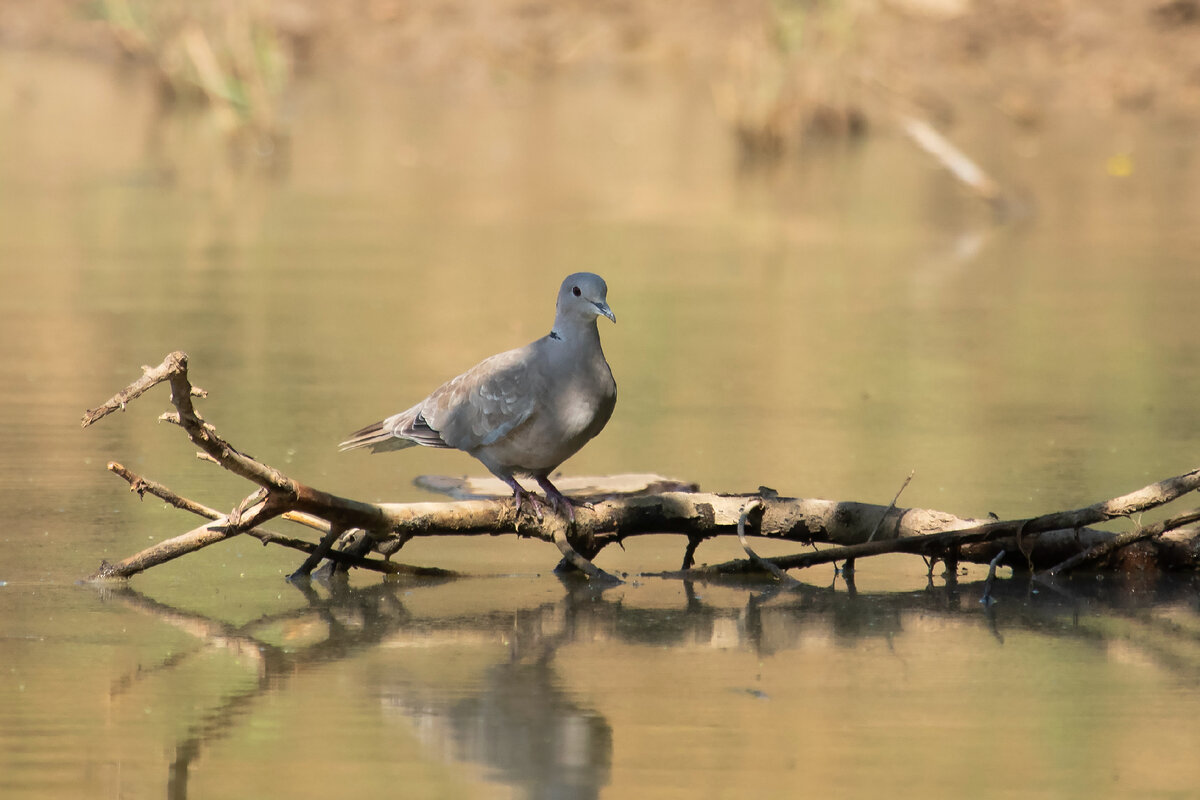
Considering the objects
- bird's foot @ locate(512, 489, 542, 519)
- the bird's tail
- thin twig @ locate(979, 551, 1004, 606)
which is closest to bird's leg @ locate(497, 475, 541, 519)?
bird's foot @ locate(512, 489, 542, 519)

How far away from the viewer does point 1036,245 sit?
12.5 metres

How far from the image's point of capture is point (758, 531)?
495cm

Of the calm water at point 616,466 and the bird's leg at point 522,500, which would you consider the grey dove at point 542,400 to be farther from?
the calm water at point 616,466

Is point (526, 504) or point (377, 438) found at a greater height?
point (377, 438)

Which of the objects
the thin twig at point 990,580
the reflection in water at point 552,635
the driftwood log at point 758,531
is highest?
the driftwood log at point 758,531

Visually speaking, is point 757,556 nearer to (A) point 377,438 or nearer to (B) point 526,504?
(B) point 526,504

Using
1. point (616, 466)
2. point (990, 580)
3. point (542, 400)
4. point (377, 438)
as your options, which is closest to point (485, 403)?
point (542, 400)

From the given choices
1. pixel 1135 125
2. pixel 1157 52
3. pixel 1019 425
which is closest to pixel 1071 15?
pixel 1157 52

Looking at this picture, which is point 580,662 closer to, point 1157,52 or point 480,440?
point 480,440

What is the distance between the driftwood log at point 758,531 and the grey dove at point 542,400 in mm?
134

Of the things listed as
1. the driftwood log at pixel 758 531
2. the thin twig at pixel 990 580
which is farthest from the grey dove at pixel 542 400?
the thin twig at pixel 990 580

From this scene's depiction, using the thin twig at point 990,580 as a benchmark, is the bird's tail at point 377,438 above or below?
above

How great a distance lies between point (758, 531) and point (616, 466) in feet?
4.65

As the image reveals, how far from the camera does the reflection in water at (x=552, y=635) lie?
3.63 metres
